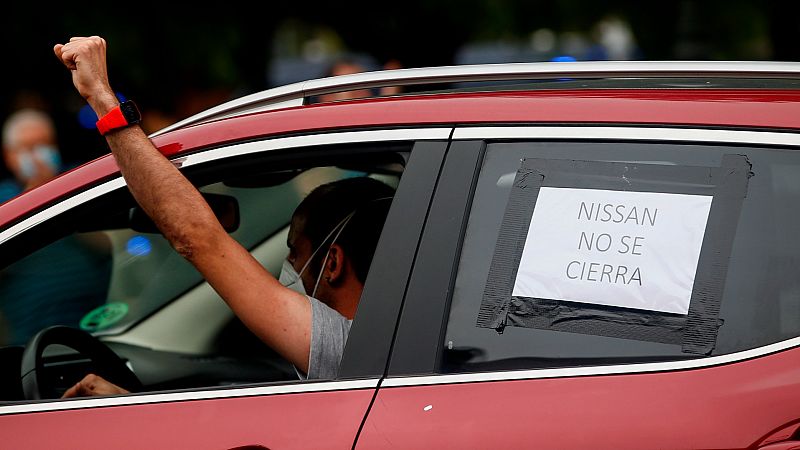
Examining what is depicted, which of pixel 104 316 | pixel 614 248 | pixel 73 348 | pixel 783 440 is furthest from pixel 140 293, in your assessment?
pixel 783 440

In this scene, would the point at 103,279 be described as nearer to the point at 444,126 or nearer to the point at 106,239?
the point at 106,239

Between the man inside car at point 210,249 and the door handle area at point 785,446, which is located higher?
the man inside car at point 210,249

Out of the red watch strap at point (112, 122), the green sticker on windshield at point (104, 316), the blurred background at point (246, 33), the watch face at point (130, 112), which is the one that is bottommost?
the green sticker on windshield at point (104, 316)

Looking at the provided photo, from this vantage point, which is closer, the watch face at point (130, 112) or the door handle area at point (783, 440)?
the door handle area at point (783, 440)

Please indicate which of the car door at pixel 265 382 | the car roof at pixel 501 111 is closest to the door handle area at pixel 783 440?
the car roof at pixel 501 111

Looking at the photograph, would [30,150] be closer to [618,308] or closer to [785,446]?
[618,308]

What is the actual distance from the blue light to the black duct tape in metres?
2.39

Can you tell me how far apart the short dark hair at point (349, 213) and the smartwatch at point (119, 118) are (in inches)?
23.9

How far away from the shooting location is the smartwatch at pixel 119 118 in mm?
2465

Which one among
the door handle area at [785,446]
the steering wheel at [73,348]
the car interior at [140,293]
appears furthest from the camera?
the steering wheel at [73,348]

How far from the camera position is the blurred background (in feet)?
35.4

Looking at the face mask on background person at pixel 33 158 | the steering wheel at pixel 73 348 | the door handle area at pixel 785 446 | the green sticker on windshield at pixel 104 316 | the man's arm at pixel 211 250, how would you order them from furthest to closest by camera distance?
the face mask on background person at pixel 33 158
the green sticker on windshield at pixel 104 316
the steering wheel at pixel 73 348
the man's arm at pixel 211 250
the door handle area at pixel 785 446

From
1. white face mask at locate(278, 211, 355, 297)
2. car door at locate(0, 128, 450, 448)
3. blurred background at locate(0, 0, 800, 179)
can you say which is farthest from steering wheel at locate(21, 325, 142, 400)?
blurred background at locate(0, 0, 800, 179)

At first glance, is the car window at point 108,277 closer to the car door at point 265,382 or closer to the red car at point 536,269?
the car door at point 265,382
